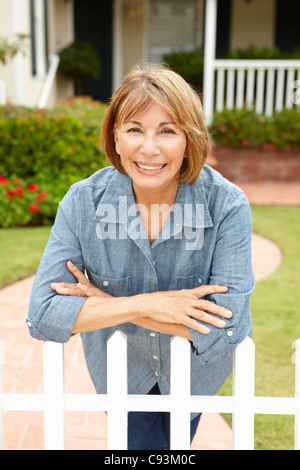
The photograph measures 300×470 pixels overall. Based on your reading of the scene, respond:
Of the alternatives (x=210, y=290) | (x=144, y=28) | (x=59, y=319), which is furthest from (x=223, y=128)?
(x=59, y=319)

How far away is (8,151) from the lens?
22.5 feet

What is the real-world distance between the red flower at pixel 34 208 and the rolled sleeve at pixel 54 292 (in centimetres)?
466

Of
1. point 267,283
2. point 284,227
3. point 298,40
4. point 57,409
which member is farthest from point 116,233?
point 298,40

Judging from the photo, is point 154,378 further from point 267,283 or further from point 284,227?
point 284,227

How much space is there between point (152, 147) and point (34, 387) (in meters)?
1.95

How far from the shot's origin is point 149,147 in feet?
5.71

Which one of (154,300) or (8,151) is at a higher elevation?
(154,300)

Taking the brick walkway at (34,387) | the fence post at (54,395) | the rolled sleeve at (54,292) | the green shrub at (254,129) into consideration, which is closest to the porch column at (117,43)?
the green shrub at (254,129)

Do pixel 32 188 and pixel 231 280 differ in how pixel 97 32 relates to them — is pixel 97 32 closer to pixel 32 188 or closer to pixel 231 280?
pixel 32 188

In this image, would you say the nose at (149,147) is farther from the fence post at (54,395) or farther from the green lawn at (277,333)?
the green lawn at (277,333)

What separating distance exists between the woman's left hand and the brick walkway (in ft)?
1.09

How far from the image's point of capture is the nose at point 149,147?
1.74m
